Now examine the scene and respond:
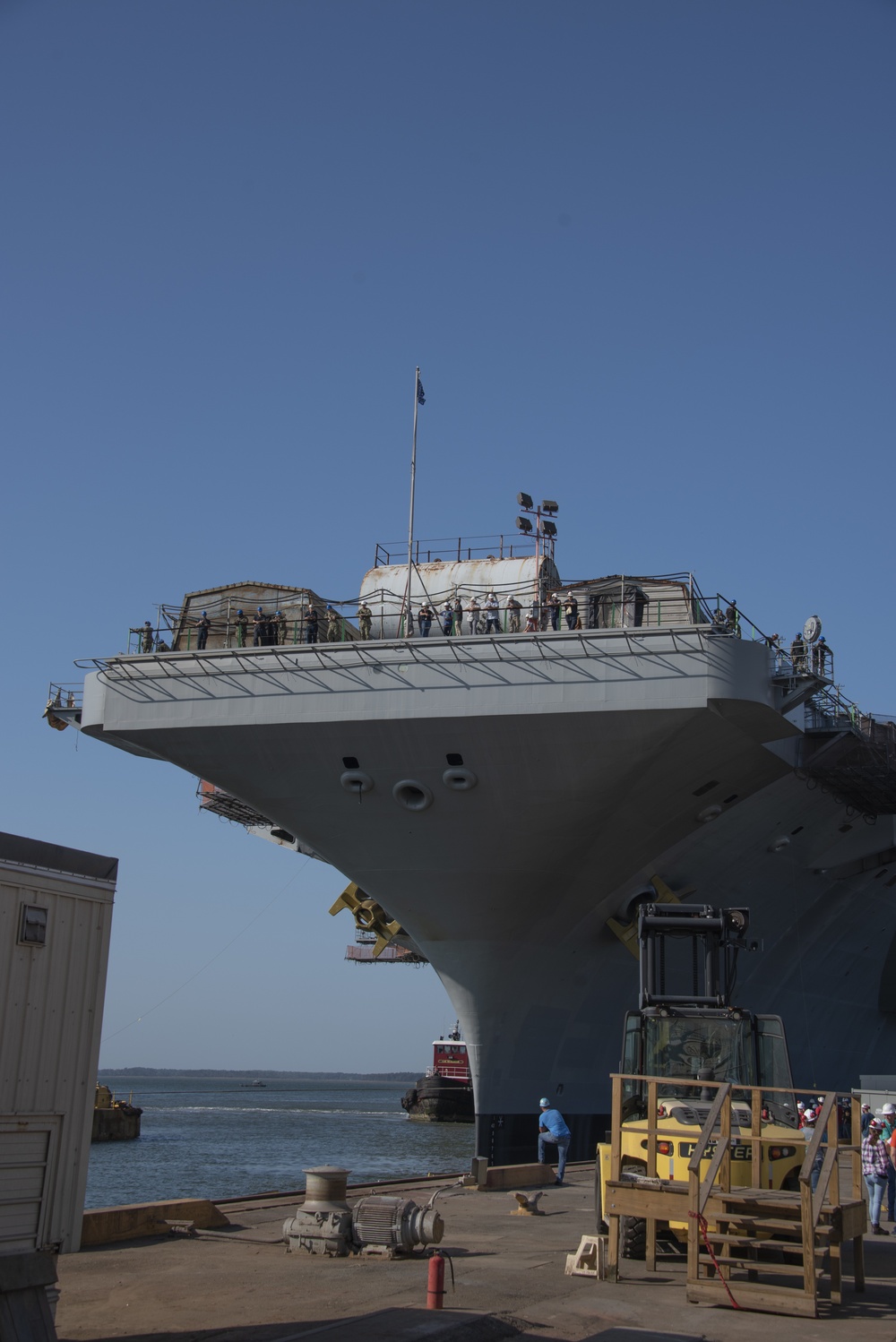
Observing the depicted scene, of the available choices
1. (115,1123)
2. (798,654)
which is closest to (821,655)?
(798,654)

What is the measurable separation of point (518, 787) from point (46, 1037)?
12531 millimetres

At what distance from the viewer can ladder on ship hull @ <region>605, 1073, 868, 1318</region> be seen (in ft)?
29.9

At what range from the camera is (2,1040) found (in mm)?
7195

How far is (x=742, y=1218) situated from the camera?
925 centimetres

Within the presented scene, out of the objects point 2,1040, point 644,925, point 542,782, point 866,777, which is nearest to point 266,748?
point 542,782

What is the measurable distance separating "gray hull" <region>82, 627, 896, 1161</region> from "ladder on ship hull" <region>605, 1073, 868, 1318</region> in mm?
8525

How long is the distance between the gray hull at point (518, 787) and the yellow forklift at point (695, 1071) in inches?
189

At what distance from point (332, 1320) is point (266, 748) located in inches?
472

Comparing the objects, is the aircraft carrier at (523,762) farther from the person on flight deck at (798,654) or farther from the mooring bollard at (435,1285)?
the mooring bollard at (435,1285)

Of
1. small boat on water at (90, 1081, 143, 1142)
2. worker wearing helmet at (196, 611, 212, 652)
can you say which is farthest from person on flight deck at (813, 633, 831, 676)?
small boat on water at (90, 1081, 143, 1142)

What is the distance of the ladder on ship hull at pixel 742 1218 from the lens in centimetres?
910

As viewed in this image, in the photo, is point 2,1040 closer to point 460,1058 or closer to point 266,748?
point 266,748

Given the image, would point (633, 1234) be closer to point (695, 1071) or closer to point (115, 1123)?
point (695, 1071)

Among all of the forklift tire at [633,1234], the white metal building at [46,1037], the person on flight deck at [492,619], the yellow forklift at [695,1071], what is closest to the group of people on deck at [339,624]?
the person on flight deck at [492,619]
